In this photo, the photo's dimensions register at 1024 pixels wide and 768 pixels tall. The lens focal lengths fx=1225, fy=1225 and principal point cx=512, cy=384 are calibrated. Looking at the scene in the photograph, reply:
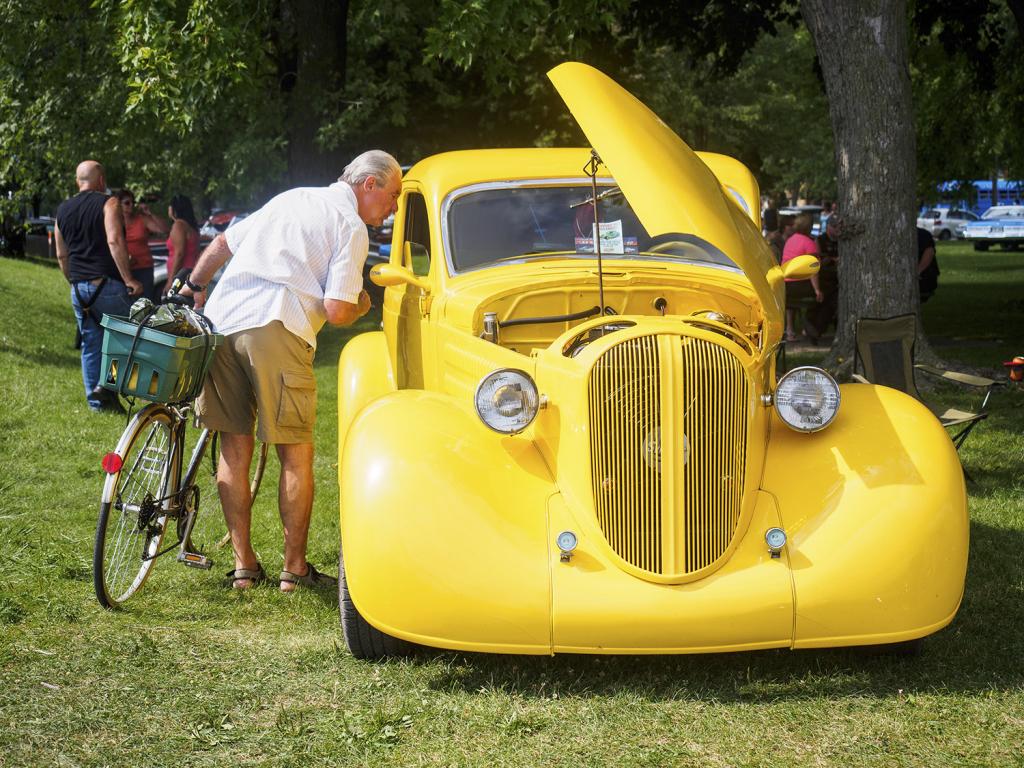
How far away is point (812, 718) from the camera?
411cm

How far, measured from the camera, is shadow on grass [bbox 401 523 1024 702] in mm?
4359

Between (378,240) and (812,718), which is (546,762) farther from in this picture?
(378,240)

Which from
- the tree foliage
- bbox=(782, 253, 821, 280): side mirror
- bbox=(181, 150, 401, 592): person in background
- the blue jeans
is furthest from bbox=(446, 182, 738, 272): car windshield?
the tree foliage

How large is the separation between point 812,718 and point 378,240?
Result: 16.8 m

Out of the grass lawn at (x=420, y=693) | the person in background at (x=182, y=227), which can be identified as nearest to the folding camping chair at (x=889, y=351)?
the grass lawn at (x=420, y=693)

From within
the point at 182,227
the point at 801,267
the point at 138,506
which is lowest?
the point at 138,506

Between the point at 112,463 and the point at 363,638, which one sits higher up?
the point at 112,463

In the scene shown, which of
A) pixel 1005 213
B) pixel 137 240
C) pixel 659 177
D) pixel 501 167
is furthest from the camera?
pixel 1005 213

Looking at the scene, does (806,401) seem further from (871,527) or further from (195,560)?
(195,560)

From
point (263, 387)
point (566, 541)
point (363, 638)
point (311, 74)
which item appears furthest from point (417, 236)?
point (311, 74)

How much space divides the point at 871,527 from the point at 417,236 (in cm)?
319

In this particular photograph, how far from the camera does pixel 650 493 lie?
14.3 feet

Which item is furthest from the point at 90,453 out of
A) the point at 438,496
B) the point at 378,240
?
the point at 378,240

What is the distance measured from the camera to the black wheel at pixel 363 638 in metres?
4.61
